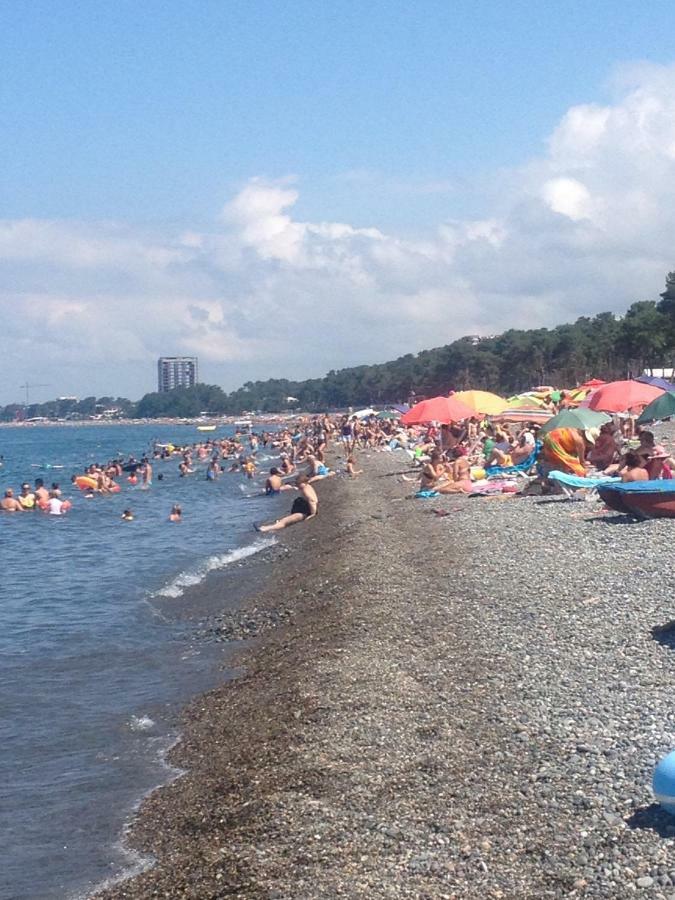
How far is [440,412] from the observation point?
23.4 meters

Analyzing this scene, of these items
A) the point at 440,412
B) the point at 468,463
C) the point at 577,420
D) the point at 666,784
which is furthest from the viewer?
the point at 468,463

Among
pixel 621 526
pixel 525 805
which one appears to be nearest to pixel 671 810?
pixel 525 805

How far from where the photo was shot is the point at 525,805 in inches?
208

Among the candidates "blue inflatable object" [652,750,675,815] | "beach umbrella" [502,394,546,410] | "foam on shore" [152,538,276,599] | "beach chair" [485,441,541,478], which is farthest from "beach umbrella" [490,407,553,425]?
"blue inflatable object" [652,750,675,815]

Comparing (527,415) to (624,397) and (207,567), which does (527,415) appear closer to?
(624,397)

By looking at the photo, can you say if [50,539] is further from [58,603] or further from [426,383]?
[426,383]

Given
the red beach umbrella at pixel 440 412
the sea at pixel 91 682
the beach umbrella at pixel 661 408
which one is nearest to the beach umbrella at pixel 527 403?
the red beach umbrella at pixel 440 412

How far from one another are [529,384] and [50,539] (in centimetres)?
7031

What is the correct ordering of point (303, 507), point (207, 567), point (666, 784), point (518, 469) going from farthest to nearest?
point (518, 469), point (303, 507), point (207, 567), point (666, 784)

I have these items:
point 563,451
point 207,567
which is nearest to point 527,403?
point 563,451

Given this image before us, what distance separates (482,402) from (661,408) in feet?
23.0

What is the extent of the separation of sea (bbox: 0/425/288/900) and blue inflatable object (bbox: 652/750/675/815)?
2.93 m

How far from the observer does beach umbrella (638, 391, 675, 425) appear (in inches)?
708

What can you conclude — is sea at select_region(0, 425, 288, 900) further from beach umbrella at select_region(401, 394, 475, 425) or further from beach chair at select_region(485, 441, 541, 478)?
beach chair at select_region(485, 441, 541, 478)
